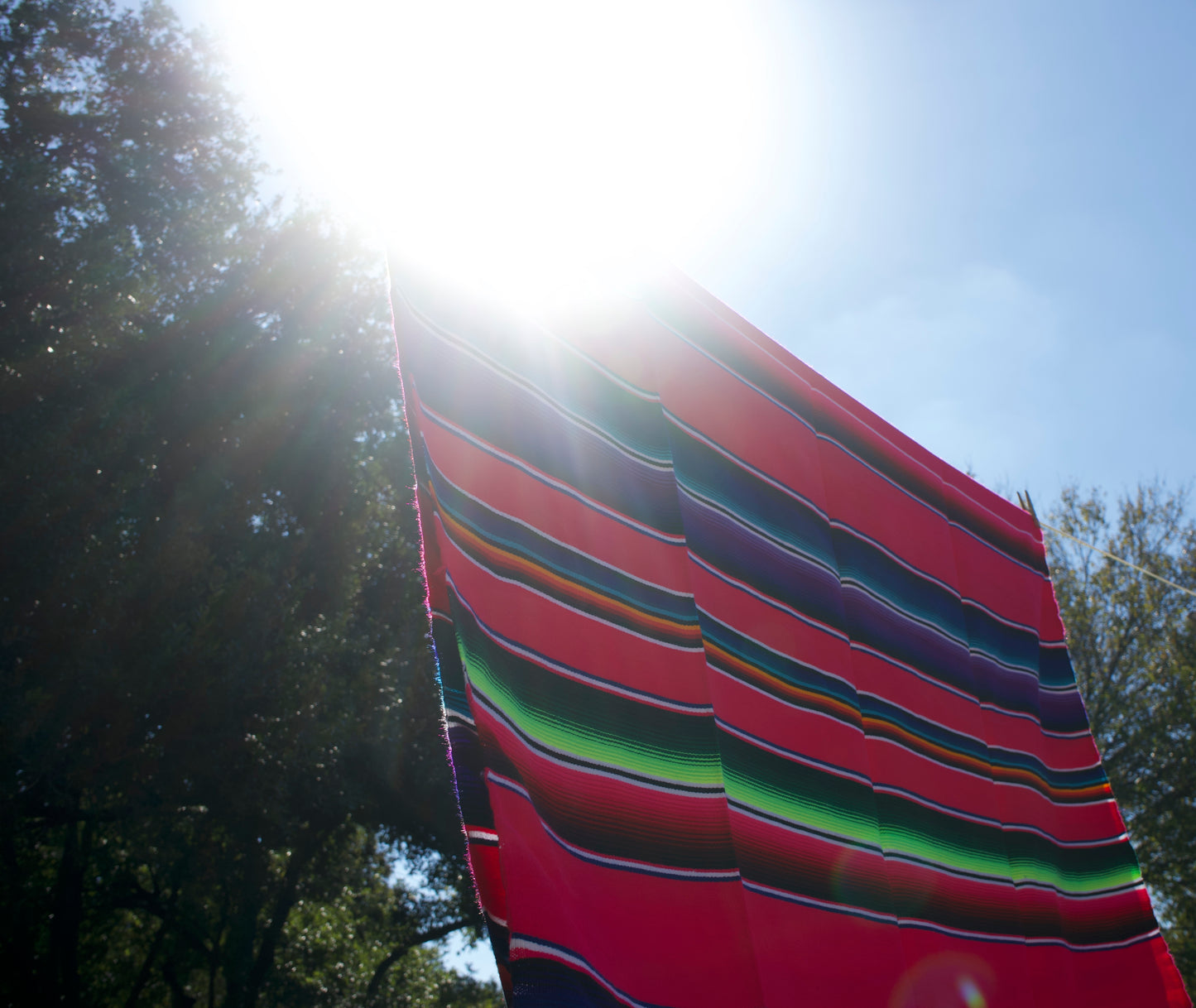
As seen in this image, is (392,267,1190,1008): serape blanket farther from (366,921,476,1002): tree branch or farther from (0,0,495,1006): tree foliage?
(366,921,476,1002): tree branch

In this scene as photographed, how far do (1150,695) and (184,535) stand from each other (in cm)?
1423

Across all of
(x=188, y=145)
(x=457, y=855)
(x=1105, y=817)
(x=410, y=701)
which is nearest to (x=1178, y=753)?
(x=457, y=855)

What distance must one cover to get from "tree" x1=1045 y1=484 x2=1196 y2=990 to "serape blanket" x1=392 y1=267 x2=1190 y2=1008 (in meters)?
11.3

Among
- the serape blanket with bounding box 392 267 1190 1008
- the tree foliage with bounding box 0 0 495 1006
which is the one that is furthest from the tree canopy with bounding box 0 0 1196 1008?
the serape blanket with bounding box 392 267 1190 1008

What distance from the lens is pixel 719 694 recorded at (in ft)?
4.96

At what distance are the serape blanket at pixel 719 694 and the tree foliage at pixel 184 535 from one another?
227 inches

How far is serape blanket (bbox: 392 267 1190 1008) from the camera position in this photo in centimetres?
121

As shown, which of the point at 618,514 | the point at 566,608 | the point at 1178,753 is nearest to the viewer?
the point at 566,608

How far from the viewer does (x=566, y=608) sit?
132 cm

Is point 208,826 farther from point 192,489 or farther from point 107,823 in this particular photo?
point 192,489

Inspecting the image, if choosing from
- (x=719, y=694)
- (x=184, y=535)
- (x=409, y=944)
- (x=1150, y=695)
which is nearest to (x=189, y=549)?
(x=184, y=535)

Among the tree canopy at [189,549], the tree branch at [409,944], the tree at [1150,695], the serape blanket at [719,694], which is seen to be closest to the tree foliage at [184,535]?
the tree canopy at [189,549]

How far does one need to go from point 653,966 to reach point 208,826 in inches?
294

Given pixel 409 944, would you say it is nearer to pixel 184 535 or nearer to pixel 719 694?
pixel 184 535
